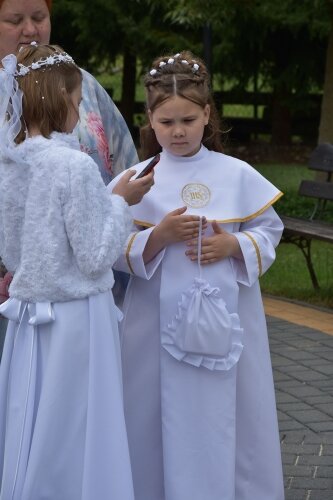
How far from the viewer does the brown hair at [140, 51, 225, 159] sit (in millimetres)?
3979

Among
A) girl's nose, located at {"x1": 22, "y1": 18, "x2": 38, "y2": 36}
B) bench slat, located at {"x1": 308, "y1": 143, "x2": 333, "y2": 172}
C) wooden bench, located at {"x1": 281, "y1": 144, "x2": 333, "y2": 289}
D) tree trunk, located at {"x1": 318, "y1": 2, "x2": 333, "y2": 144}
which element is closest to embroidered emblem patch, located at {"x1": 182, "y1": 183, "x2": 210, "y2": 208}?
girl's nose, located at {"x1": 22, "y1": 18, "x2": 38, "y2": 36}

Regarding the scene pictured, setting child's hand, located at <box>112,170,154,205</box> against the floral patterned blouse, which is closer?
child's hand, located at <box>112,170,154,205</box>

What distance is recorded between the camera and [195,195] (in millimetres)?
4062

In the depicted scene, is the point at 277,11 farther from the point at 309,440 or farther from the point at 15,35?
the point at 15,35

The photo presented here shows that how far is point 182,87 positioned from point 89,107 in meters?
0.48

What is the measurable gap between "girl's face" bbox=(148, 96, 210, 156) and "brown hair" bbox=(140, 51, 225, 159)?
2 centimetres

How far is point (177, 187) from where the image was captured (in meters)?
4.07

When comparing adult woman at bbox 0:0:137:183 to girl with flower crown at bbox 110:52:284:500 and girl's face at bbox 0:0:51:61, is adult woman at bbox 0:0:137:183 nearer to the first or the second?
girl's face at bbox 0:0:51:61

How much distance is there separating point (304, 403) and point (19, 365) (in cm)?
272

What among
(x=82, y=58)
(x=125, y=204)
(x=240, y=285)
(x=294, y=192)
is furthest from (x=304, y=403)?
(x=82, y=58)

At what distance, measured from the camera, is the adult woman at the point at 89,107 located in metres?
4.16

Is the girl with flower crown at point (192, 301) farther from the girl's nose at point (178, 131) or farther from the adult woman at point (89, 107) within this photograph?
the adult woman at point (89, 107)

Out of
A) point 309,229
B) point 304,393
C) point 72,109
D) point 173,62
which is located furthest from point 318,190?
point 72,109

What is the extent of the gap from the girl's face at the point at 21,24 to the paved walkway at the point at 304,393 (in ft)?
3.52
